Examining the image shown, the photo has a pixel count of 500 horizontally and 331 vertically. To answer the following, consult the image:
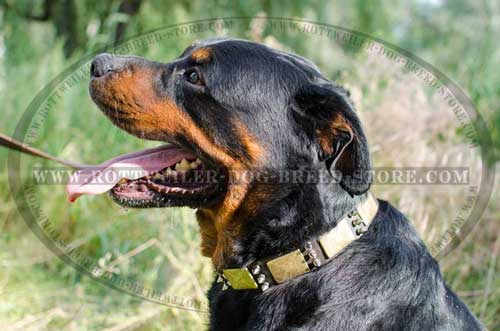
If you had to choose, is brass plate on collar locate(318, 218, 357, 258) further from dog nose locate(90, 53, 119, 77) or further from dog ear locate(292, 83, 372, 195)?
dog nose locate(90, 53, 119, 77)

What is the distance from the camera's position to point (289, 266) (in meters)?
2.67

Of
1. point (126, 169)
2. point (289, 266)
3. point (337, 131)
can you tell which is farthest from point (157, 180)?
point (337, 131)

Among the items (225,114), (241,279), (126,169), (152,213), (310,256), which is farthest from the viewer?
(152,213)

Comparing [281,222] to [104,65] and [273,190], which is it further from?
[104,65]

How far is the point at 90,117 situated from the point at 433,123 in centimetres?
341

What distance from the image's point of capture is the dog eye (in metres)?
2.98

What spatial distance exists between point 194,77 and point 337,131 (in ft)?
2.46

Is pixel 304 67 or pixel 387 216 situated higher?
pixel 304 67

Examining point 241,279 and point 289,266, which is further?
point 241,279

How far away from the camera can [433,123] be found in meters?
6.01

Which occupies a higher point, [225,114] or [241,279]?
[225,114]

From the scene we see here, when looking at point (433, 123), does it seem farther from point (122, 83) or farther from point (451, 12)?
point (451, 12)

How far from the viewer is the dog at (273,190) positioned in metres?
2.65

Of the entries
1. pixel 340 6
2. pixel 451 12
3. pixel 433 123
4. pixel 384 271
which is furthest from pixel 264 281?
pixel 451 12
